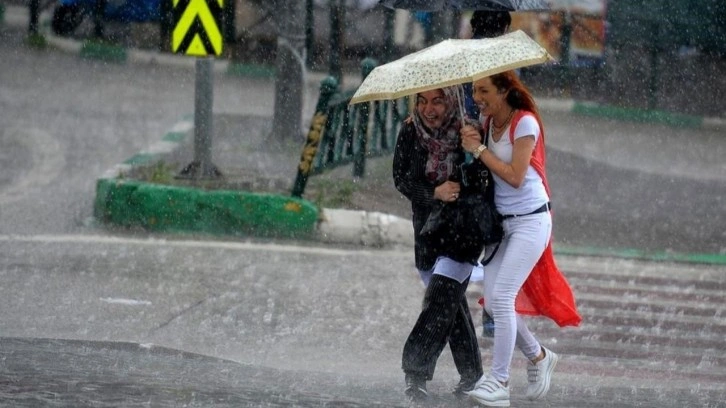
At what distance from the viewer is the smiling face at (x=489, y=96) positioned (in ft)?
19.3

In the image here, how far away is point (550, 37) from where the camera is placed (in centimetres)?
1864

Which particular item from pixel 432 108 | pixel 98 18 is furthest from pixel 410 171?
pixel 98 18

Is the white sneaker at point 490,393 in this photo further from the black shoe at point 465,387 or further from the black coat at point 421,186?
the black coat at point 421,186

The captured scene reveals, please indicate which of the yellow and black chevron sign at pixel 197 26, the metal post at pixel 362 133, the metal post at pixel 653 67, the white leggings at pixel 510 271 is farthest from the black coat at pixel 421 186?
the metal post at pixel 653 67

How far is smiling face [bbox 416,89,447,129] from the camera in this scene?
5864 mm

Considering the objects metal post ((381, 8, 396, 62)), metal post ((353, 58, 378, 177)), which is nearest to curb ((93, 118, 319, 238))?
metal post ((353, 58, 378, 177))

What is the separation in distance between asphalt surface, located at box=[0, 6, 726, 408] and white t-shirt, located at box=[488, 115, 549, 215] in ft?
3.20

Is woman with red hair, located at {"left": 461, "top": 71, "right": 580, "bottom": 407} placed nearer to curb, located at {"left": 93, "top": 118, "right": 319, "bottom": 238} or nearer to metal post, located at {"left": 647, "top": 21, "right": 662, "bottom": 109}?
curb, located at {"left": 93, "top": 118, "right": 319, "bottom": 238}

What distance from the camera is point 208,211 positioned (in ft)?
33.9

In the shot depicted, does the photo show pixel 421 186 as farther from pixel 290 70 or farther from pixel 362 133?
pixel 290 70

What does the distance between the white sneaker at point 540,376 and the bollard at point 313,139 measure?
4.54m

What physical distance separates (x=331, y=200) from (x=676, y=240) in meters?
3.11

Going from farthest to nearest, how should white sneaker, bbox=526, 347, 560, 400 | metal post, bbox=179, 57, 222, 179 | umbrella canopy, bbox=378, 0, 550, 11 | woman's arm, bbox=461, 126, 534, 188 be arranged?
1. metal post, bbox=179, 57, 222, 179
2. umbrella canopy, bbox=378, 0, 550, 11
3. white sneaker, bbox=526, 347, 560, 400
4. woman's arm, bbox=461, 126, 534, 188

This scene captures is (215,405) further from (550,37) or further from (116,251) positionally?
(550,37)
